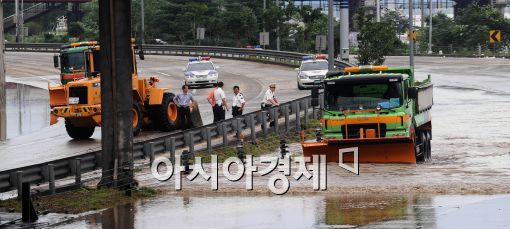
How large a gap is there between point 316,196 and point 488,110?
1022 inches

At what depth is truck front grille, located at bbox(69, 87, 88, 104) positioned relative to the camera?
3234 centimetres

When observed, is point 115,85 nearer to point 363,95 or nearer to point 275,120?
point 363,95

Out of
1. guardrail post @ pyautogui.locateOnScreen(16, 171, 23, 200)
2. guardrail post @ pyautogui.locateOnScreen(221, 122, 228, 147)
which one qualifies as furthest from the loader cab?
guardrail post @ pyautogui.locateOnScreen(16, 171, 23, 200)

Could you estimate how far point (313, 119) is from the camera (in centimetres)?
3938

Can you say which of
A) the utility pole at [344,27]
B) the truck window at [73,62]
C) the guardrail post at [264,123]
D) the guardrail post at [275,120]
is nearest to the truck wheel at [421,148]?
the guardrail post at [264,123]

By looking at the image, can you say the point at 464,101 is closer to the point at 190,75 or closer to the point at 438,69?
the point at 190,75

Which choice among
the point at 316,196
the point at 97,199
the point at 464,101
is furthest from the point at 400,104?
the point at 464,101

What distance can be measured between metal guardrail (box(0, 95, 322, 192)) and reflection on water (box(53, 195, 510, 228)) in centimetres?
174

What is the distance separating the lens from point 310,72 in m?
55.7

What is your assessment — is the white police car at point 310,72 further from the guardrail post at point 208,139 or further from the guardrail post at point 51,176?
the guardrail post at point 51,176

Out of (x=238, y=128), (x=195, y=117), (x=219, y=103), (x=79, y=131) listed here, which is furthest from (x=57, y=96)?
(x=238, y=128)

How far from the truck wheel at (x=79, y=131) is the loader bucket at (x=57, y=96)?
0.76m

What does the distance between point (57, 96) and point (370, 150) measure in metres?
11.3

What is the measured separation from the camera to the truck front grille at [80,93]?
32.3 metres
